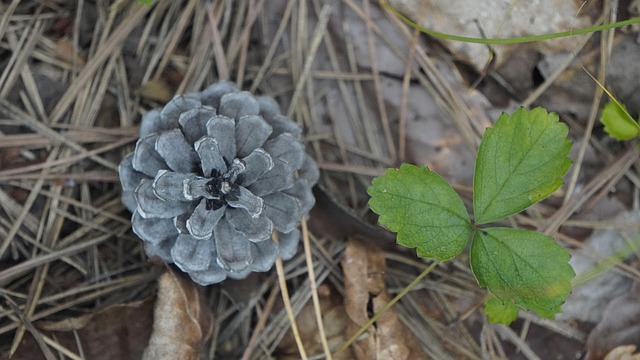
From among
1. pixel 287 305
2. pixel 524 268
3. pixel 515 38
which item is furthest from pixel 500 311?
pixel 515 38

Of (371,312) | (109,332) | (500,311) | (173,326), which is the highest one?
(500,311)

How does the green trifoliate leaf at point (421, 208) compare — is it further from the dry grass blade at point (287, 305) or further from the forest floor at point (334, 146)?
the dry grass blade at point (287, 305)

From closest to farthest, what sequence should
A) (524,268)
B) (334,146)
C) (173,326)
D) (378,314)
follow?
1. (524,268)
2. (173,326)
3. (378,314)
4. (334,146)

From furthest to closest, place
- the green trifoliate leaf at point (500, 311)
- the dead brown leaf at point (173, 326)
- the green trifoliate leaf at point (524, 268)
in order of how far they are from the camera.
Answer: the green trifoliate leaf at point (500, 311), the dead brown leaf at point (173, 326), the green trifoliate leaf at point (524, 268)

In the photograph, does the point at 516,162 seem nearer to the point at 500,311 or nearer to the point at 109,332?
Result: the point at 500,311

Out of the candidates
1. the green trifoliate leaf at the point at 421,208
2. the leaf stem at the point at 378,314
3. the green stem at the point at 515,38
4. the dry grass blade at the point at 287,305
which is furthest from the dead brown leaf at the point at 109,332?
the green stem at the point at 515,38

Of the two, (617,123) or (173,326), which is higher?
(617,123)

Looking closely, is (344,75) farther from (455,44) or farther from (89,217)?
(89,217)
